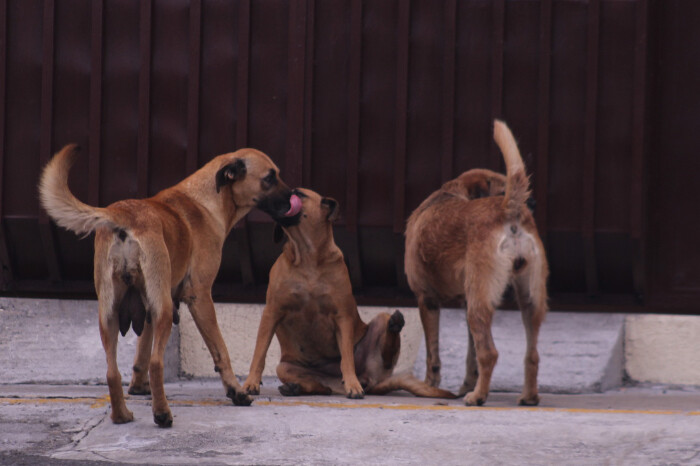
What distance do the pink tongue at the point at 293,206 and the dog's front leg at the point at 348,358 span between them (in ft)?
2.84

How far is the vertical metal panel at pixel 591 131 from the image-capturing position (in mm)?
9383

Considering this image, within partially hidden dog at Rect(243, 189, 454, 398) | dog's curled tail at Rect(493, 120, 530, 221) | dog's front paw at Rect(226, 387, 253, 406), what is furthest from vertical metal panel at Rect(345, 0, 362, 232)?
dog's front paw at Rect(226, 387, 253, 406)

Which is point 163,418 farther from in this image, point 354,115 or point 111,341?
point 354,115

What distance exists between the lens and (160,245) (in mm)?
5910

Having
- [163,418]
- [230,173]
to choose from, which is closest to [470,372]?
[230,173]

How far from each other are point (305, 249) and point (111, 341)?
7.15ft

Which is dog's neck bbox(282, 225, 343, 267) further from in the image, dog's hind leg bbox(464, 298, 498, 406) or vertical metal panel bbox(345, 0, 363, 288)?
vertical metal panel bbox(345, 0, 363, 288)

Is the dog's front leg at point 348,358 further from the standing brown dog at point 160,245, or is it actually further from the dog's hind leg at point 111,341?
the dog's hind leg at point 111,341

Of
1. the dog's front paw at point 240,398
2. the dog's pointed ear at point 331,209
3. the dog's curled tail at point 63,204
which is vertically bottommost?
the dog's front paw at point 240,398

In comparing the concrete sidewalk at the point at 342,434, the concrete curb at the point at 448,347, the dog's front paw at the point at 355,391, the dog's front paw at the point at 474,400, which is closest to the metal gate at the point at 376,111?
the concrete curb at the point at 448,347

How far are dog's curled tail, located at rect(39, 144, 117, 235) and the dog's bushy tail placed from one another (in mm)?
2774

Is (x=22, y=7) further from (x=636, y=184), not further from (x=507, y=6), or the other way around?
(x=636, y=184)

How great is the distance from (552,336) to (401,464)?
4.50 meters

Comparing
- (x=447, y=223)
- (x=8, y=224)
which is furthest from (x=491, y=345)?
(x=8, y=224)
